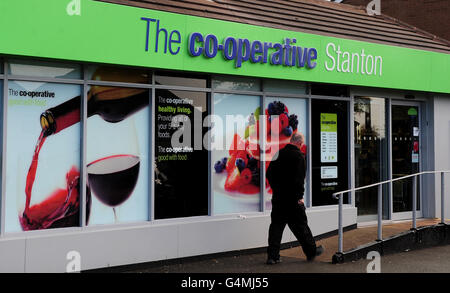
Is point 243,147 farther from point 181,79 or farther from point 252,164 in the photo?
point 181,79

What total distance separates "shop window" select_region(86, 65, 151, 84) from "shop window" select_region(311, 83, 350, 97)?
129 inches

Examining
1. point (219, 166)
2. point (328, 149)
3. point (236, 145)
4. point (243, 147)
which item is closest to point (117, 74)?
point (219, 166)

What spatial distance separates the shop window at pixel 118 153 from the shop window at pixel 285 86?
7.25 ft

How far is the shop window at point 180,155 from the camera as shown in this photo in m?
7.89

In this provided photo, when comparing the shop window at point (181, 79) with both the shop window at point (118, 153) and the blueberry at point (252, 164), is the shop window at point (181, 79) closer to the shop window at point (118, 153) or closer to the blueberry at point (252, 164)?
the shop window at point (118, 153)

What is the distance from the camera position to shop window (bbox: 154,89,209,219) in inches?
311

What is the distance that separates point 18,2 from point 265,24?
12.9 feet

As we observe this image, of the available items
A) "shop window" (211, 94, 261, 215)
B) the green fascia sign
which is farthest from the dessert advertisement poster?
the green fascia sign

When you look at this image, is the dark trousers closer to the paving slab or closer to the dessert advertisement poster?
the paving slab

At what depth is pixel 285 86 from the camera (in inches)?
368

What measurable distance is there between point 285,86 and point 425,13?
973cm

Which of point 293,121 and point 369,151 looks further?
point 369,151

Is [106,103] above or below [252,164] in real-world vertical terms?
above

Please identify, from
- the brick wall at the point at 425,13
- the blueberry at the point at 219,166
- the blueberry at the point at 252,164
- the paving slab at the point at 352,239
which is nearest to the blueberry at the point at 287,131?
the blueberry at the point at 252,164
